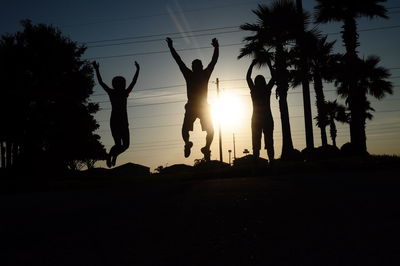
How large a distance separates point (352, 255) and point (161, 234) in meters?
1.57

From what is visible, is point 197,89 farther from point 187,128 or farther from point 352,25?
point 352,25

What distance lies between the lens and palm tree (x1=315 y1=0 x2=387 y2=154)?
24.8 metres

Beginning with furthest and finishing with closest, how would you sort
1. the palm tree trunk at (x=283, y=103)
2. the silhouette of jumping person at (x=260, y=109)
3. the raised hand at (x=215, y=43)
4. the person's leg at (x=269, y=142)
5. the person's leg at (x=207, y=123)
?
the palm tree trunk at (x=283, y=103) < the person's leg at (x=269, y=142) < the silhouette of jumping person at (x=260, y=109) < the person's leg at (x=207, y=123) < the raised hand at (x=215, y=43)

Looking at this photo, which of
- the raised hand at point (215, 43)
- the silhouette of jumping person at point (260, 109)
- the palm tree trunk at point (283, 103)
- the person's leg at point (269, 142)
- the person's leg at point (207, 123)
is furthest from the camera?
the palm tree trunk at point (283, 103)

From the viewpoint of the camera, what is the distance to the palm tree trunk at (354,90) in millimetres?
23859

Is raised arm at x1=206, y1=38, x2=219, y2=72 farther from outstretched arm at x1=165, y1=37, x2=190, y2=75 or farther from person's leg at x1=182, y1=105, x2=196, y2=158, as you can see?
person's leg at x1=182, y1=105, x2=196, y2=158

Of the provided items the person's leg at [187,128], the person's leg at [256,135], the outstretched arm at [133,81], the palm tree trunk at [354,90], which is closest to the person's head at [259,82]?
the person's leg at [256,135]

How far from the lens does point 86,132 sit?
31984 millimetres

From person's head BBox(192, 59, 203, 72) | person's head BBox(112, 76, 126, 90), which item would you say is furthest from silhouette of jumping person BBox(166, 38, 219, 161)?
person's head BBox(112, 76, 126, 90)

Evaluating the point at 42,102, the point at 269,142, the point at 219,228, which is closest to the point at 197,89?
the point at 269,142

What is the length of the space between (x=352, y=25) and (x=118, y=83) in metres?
18.5

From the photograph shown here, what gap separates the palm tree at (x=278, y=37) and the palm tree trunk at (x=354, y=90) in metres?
3.13

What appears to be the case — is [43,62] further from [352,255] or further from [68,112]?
[352,255]

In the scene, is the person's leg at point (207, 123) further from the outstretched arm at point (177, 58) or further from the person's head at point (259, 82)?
the person's head at point (259, 82)
